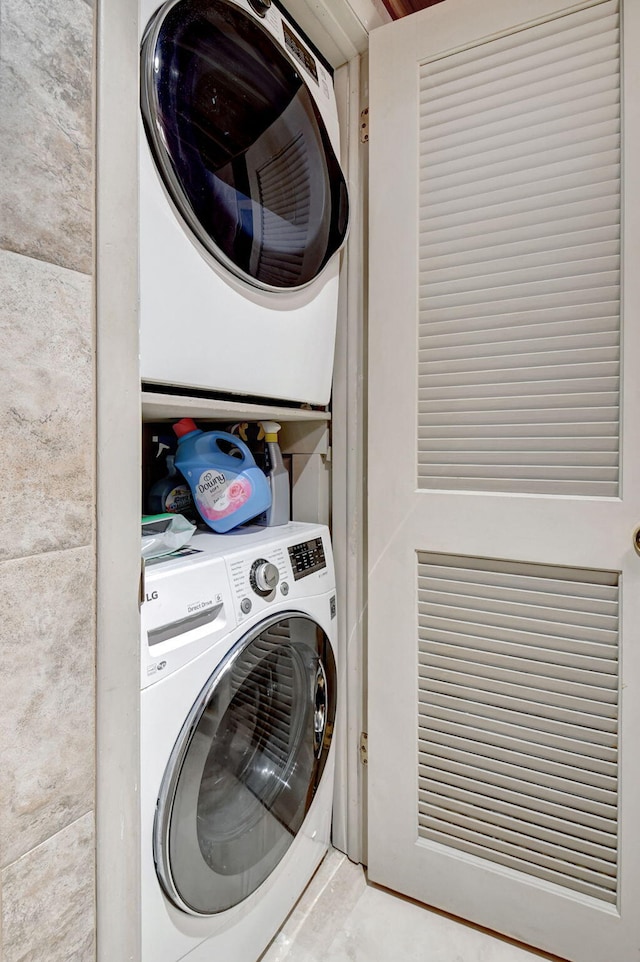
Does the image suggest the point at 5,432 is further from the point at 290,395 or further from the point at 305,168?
the point at 305,168

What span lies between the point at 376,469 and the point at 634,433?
0.60 m

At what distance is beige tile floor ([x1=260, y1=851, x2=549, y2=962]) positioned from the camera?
45.6 inches

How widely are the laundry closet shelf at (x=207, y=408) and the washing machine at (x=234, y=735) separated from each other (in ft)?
0.95

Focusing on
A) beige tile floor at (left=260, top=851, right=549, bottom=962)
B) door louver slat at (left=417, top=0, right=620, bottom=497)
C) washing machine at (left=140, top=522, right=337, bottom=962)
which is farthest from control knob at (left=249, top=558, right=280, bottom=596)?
beige tile floor at (left=260, top=851, right=549, bottom=962)

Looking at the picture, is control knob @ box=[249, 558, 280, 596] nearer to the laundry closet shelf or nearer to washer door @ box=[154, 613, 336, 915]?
washer door @ box=[154, 613, 336, 915]

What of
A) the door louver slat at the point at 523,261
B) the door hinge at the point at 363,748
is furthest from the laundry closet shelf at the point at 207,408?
the door hinge at the point at 363,748

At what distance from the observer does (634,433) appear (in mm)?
1055

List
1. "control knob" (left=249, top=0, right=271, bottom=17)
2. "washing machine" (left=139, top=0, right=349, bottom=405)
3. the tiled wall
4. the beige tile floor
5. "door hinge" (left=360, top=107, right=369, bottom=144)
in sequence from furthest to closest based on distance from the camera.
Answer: "door hinge" (left=360, top=107, right=369, bottom=144) → the beige tile floor → "control knob" (left=249, top=0, right=271, bottom=17) → "washing machine" (left=139, top=0, right=349, bottom=405) → the tiled wall

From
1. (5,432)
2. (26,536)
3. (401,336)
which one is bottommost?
(26,536)

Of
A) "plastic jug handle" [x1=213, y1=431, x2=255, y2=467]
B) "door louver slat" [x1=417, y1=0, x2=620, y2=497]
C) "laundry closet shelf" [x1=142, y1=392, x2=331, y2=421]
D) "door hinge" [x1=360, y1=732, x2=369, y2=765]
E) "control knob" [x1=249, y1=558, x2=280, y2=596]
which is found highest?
"door louver slat" [x1=417, y1=0, x2=620, y2=497]

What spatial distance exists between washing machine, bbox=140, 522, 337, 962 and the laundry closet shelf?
0.95ft

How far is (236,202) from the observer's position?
946mm

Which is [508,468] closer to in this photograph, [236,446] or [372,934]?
[236,446]

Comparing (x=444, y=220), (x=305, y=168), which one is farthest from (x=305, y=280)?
(x=444, y=220)
